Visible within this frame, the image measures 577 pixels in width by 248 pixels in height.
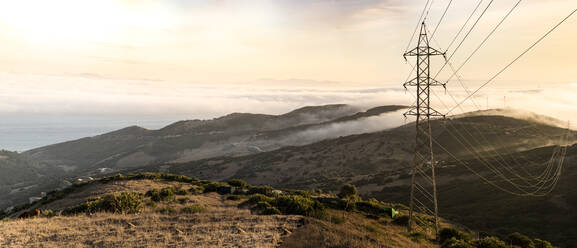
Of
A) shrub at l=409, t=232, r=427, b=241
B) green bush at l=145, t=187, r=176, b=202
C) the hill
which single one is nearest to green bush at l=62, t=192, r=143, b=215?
the hill

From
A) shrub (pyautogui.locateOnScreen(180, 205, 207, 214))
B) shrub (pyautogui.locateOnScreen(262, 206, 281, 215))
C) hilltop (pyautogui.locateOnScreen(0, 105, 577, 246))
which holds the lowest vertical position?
hilltop (pyautogui.locateOnScreen(0, 105, 577, 246))

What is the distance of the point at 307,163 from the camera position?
517 ft

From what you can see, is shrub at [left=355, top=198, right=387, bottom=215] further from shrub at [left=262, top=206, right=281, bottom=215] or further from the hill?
shrub at [left=262, top=206, right=281, bottom=215]

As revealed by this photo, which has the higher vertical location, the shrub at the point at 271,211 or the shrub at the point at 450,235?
the shrub at the point at 271,211

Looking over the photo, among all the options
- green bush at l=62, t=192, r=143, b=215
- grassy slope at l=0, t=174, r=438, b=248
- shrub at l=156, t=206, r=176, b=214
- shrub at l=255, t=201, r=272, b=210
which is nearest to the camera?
grassy slope at l=0, t=174, r=438, b=248

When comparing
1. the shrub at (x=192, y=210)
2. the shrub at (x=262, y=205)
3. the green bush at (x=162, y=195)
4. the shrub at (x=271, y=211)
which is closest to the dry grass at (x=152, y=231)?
the shrub at (x=192, y=210)

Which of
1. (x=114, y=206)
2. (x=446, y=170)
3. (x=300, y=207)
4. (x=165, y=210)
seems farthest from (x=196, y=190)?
(x=446, y=170)

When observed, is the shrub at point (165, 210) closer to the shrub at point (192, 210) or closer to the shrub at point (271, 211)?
the shrub at point (192, 210)

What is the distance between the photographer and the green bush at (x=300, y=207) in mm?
29859

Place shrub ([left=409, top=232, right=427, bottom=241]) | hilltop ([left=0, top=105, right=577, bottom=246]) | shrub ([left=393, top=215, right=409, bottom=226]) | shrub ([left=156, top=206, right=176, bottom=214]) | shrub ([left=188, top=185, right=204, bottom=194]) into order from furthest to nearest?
hilltop ([left=0, top=105, right=577, bottom=246])
shrub ([left=188, top=185, right=204, bottom=194])
shrub ([left=393, top=215, right=409, bottom=226])
shrub ([left=156, top=206, right=176, bottom=214])
shrub ([left=409, top=232, right=427, bottom=241])

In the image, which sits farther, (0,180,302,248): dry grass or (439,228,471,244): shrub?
(439,228,471,244): shrub

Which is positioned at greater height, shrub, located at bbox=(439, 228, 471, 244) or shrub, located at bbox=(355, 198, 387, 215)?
shrub, located at bbox=(355, 198, 387, 215)

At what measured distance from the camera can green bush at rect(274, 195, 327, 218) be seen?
2986 centimetres

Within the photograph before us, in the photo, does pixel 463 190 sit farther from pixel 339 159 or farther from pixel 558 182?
pixel 339 159
